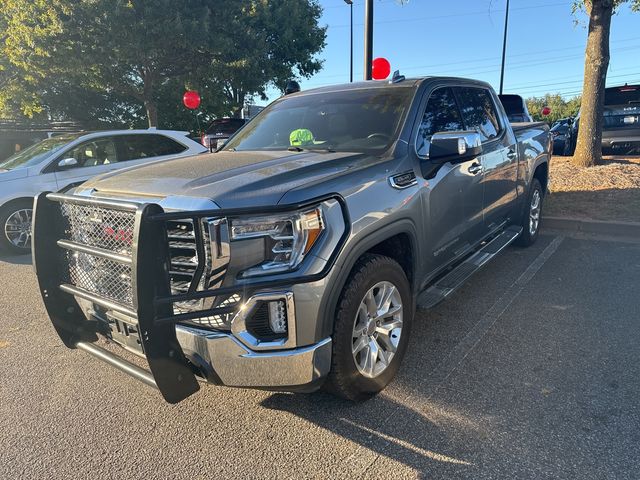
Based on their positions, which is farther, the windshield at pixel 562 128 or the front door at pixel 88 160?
the windshield at pixel 562 128

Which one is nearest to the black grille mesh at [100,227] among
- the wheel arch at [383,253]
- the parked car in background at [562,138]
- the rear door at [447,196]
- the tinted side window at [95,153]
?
the wheel arch at [383,253]

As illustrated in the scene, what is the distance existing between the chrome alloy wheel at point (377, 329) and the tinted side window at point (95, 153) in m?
6.32

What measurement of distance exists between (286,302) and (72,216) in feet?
4.60

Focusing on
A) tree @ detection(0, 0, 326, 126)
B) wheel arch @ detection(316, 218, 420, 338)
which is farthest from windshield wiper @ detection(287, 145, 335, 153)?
tree @ detection(0, 0, 326, 126)

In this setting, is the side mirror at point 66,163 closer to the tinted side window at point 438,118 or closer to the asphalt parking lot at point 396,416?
the asphalt parking lot at point 396,416

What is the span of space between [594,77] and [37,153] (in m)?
10.0

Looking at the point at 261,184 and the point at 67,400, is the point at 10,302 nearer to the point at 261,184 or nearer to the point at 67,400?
the point at 67,400

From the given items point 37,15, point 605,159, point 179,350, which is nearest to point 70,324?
point 179,350

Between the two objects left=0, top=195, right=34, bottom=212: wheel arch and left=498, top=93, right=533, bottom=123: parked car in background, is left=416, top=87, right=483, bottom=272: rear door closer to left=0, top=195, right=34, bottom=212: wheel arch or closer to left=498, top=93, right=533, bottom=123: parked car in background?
left=0, top=195, right=34, bottom=212: wheel arch

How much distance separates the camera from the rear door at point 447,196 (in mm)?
3270

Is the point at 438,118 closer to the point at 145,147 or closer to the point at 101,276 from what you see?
the point at 101,276

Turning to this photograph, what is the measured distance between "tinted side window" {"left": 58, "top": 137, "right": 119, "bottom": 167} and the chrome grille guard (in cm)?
520

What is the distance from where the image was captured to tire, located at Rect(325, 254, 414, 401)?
2.47 m

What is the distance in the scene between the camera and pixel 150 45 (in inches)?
565
